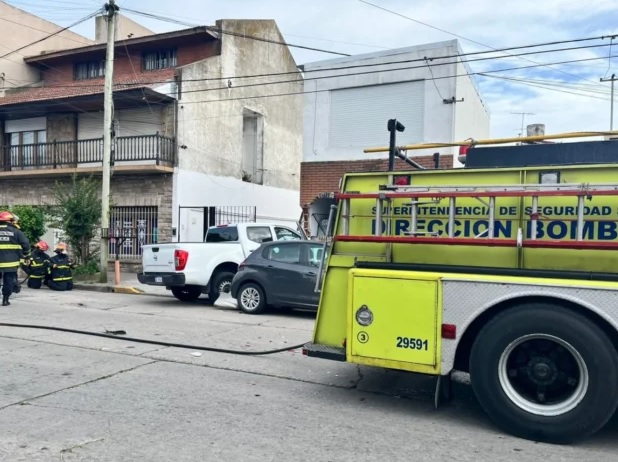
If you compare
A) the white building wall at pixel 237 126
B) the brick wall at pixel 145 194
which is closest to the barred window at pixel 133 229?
the brick wall at pixel 145 194

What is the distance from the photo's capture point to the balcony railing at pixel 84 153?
2032cm

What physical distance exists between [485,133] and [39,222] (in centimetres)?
Answer: 1483

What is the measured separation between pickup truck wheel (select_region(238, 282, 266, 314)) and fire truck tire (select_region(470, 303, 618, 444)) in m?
6.66

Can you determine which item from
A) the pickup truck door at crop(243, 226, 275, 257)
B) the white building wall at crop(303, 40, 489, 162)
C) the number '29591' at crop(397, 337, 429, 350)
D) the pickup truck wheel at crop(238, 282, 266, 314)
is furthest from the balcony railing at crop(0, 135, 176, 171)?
the number '29591' at crop(397, 337, 429, 350)

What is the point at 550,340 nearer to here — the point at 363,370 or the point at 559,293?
the point at 559,293

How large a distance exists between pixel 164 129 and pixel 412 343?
705 inches

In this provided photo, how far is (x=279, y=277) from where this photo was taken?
34.4 ft

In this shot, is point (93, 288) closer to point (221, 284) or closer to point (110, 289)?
point (110, 289)

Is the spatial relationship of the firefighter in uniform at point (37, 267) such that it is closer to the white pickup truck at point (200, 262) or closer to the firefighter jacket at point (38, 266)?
the firefighter jacket at point (38, 266)

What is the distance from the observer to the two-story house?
20453 millimetres

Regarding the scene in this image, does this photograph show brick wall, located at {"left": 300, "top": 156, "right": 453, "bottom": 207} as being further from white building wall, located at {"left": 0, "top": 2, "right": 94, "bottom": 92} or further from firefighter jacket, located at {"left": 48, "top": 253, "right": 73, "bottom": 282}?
white building wall, located at {"left": 0, "top": 2, "right": 94, "bottom": 92}

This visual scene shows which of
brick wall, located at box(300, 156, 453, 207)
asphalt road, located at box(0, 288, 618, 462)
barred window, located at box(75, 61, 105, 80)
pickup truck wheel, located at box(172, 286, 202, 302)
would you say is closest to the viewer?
asphalt road, located at box(0, 288, 618, 462)

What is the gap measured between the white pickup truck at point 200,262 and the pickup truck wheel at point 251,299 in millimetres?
1360

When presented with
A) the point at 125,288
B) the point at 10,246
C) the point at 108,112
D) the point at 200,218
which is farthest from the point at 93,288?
the point at 200,218
